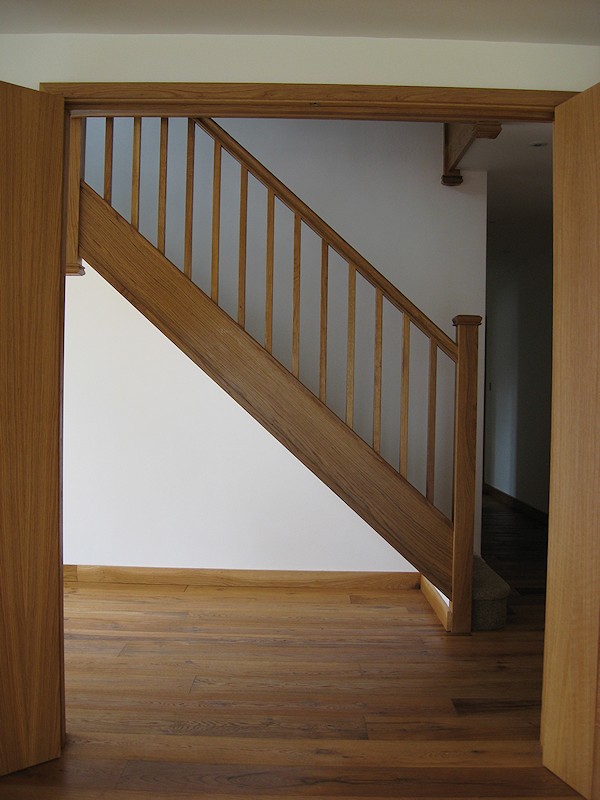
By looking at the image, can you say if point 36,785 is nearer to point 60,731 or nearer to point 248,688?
point 60,731

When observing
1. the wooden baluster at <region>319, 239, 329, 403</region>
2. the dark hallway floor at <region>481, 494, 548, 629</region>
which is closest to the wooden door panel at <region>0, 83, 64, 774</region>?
the wooden baluster at <region>319, 239, 329, 403</region>

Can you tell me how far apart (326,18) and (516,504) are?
211 inches

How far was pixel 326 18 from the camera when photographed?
2025mm

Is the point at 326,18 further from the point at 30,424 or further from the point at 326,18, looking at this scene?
the point at 30,424

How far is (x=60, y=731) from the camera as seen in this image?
2.00 meters

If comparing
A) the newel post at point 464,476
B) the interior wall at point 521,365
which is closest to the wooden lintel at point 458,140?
the newel post at point 464,476

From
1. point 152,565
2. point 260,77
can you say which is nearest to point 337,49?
point 260,77

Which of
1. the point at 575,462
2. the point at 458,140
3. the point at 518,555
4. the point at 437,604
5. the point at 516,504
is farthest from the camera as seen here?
the point at 516,504

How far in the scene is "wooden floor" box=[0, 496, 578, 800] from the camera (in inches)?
74.0

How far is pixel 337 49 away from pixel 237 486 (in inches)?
91.4

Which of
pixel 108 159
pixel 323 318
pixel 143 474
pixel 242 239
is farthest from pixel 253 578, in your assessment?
pixel 108 159

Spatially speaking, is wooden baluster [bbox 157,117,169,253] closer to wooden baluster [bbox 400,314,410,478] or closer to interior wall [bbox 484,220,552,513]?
wooden baluster [bbox 400,314,410,478]

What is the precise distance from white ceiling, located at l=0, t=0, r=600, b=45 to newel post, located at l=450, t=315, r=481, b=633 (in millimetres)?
1229

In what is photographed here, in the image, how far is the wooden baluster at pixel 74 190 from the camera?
8.94ft
